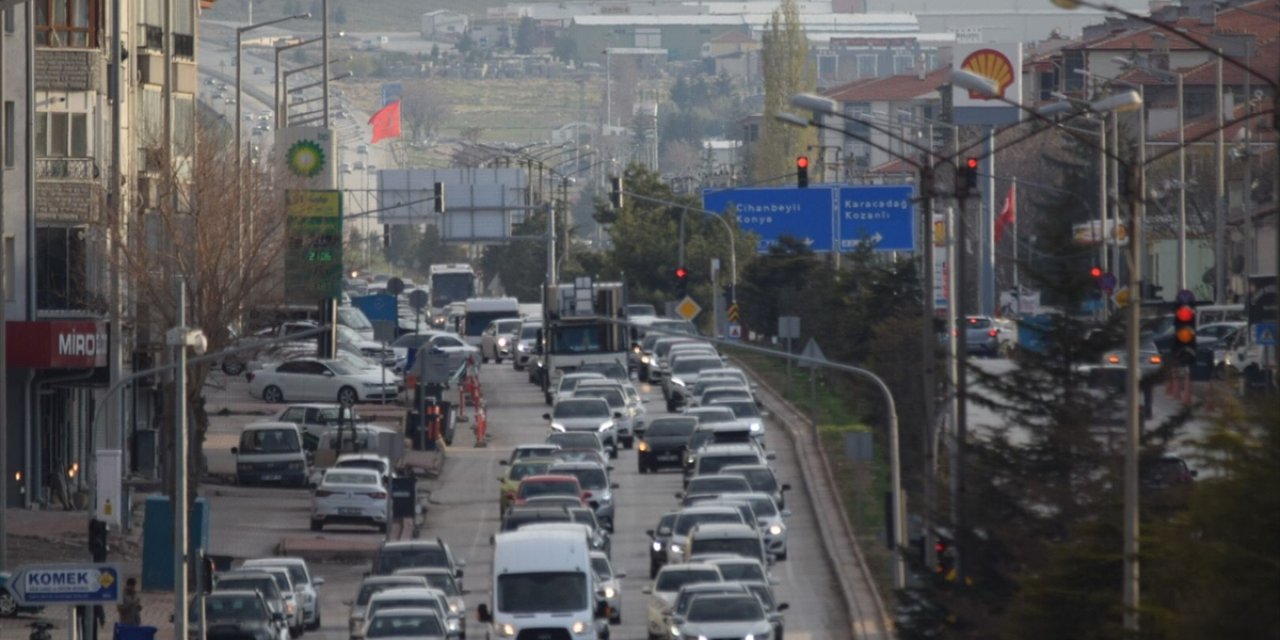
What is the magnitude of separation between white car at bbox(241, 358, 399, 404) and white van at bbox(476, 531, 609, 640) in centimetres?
3237

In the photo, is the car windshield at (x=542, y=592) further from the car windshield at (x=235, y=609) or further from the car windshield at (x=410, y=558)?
the car windshield at (x=410, y=558)

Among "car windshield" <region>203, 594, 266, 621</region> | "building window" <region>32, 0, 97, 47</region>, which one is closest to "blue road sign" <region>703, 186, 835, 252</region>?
"building window" <region>32, 0, 97, 47</region>

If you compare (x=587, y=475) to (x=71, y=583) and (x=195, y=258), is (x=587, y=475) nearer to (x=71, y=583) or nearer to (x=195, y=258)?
(x=195, y=258)

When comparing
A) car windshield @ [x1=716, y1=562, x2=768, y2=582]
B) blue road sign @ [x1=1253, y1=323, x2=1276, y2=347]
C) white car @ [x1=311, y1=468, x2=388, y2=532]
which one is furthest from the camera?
white car @ [x1=311, y1=468, x2=388, y2=532]

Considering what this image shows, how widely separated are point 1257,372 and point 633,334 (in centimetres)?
3099

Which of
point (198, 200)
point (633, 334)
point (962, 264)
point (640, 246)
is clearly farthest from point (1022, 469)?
point (640, 246)

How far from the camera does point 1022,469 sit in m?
24.8

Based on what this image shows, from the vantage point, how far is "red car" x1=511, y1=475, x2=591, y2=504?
41.8 m

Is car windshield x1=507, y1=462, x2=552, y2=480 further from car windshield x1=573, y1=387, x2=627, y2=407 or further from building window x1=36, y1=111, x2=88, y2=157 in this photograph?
building window x1=36, y1=111, x2=88, y2=157

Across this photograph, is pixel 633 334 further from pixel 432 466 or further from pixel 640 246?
pixel 432 466

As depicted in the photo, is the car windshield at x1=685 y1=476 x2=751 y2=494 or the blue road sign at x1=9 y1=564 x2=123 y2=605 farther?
the car windshield at x1=685 y1=476 x2=751 y2=494

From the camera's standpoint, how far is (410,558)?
36.1m

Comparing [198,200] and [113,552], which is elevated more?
[198,200]

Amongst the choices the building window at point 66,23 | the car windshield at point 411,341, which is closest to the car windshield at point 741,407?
the car windshield at point 411,341
